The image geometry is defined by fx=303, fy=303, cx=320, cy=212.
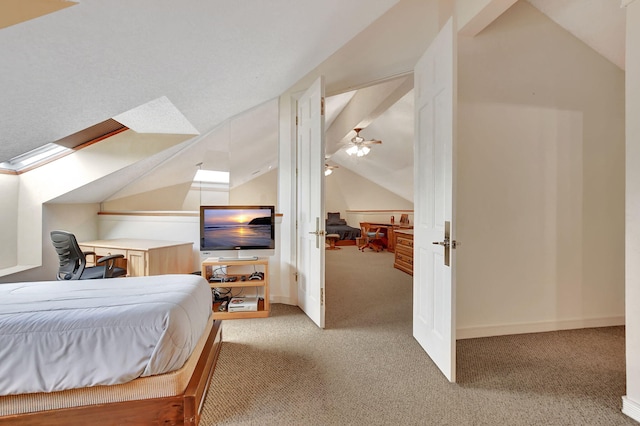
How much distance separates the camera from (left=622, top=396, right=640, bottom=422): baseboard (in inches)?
61.1

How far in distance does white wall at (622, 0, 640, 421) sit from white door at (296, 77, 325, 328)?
1.96 meters

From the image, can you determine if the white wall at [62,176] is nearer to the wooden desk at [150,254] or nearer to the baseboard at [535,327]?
the wooden desk at [150,254]

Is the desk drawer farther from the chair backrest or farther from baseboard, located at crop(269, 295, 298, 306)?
the chair backrest

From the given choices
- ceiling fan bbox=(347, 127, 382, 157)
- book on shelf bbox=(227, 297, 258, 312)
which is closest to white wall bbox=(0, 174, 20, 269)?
book on shelf bbox=(227, 297, 258, 312)

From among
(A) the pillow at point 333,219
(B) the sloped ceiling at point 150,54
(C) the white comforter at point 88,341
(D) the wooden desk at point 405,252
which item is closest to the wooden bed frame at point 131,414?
(C) the white comforter at point 88,341

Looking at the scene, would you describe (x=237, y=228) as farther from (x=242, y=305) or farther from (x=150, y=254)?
(x=150, y=254)

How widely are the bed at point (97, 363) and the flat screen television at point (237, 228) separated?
1627 mm

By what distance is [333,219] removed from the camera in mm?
9609

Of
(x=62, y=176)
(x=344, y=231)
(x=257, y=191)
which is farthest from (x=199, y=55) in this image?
(x=344, y=231)

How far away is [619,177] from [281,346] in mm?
3299

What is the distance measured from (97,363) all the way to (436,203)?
6.82 ft

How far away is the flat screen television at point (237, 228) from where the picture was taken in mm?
3174

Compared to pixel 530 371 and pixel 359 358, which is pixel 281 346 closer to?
pixel 359 358

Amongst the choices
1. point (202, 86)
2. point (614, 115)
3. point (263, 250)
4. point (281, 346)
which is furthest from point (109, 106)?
point (614, 115)
